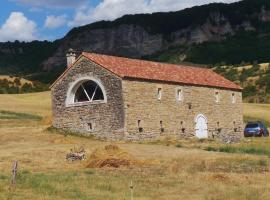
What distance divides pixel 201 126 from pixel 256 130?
5.65 metres

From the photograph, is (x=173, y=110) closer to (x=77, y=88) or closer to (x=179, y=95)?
(x=179, y=95)

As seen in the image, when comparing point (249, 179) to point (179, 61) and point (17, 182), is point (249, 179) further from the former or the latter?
point (179, 61)

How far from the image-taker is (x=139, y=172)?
2758 cm

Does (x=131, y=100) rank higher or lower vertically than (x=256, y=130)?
higher

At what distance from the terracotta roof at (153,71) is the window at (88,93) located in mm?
2188

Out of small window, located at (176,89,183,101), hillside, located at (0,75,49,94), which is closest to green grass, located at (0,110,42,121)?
small window, located at (176,89,183,101)

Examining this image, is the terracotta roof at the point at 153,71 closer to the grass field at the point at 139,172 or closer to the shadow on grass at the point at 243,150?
the grass field at the point at 139,172

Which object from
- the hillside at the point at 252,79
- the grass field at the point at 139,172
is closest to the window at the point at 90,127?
the grass field at the point at 139,172

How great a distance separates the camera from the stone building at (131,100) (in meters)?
44.5

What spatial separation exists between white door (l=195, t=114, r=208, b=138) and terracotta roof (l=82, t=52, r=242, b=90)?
2.93 meters

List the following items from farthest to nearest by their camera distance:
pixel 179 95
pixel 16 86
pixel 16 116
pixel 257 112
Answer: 1. pixel 16 86
2. pixel 257 112
3. pixel 16 116
4. pixel 179 95

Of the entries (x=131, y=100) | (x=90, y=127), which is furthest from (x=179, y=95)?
(x=90, y=127)

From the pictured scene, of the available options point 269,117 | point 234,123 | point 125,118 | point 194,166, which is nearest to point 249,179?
point 194,166

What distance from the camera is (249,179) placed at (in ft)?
82.7
